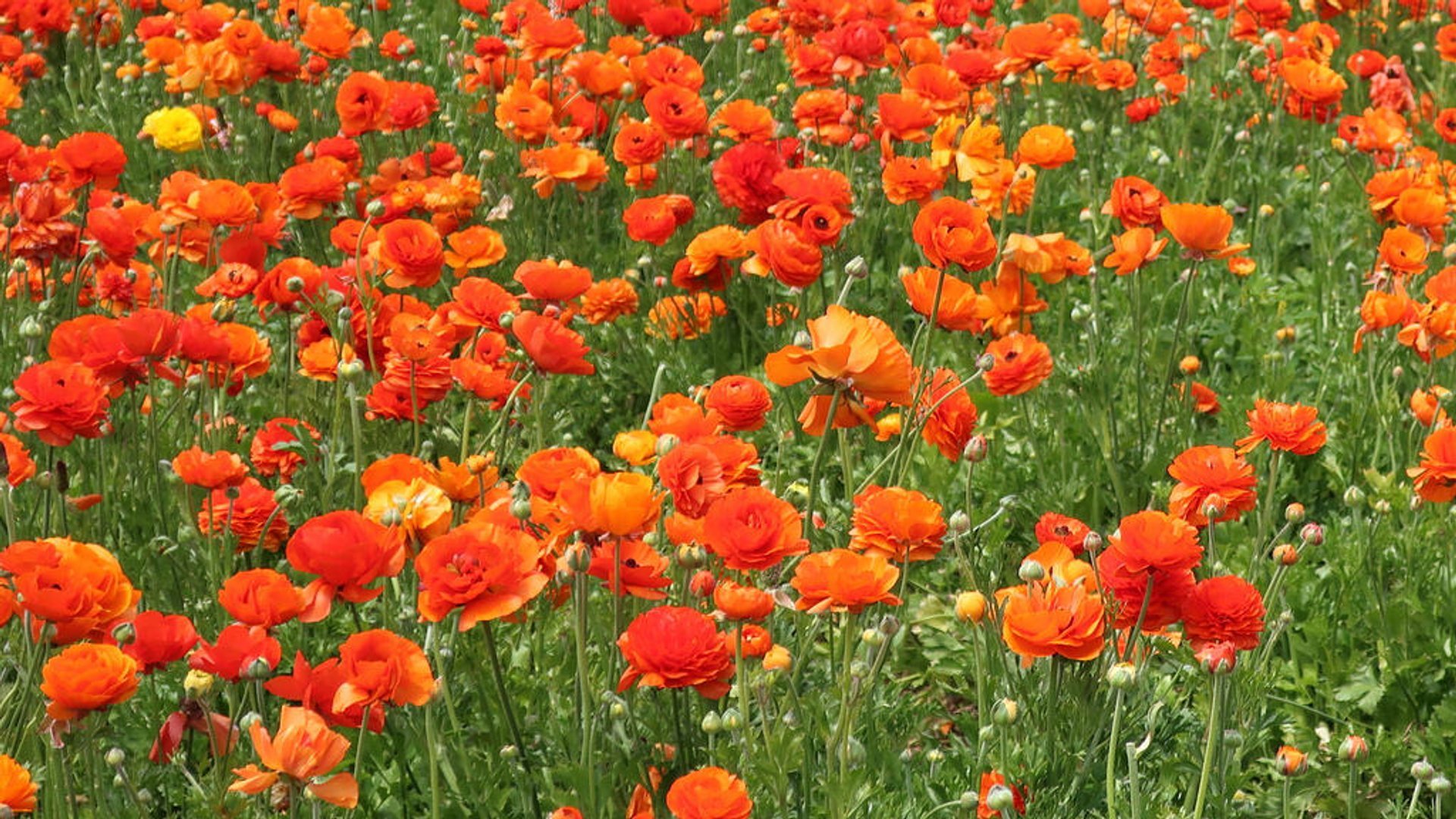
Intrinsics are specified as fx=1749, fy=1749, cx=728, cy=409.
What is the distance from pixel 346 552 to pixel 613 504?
1.02ft

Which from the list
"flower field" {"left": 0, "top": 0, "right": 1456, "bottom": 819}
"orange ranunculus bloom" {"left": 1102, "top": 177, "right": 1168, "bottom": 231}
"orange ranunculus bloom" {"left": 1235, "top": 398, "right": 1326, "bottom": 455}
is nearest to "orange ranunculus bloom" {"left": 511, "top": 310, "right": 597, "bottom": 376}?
"flower field" {"left": 0, "top": 0, "right": 1456, "bottom": 819}

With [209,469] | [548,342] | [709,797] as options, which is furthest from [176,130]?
[709,797]

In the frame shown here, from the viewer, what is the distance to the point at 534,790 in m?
2.34

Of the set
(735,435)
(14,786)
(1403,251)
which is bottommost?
(735,435)

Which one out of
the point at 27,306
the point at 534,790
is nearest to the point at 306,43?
the point at 27,306

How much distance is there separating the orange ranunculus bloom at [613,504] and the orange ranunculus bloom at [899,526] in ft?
1.00

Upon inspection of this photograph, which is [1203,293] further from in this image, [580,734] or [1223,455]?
[580,734]

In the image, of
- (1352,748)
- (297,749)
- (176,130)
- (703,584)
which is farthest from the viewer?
(176,130)

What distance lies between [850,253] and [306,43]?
1.58 meters

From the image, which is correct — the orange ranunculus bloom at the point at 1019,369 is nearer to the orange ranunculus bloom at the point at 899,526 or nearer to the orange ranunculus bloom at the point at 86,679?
the orange ranunculus bloom at the point at 899,526

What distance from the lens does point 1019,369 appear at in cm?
285

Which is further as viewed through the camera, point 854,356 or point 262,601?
point 854,356

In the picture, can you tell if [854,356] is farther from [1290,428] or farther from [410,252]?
[410,252]

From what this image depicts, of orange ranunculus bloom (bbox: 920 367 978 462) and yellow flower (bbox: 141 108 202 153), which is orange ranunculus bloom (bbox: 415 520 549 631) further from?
yellow flower (bbox: 141 108 202 153)
